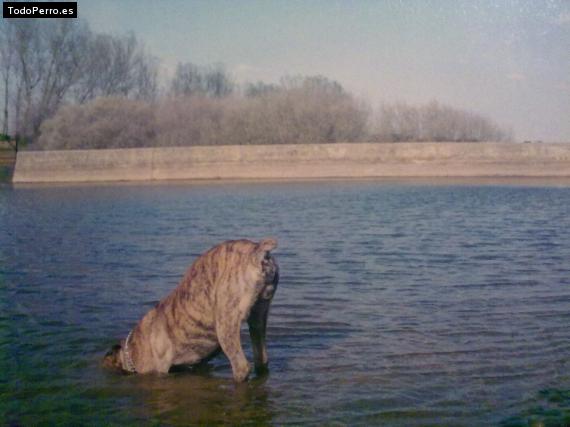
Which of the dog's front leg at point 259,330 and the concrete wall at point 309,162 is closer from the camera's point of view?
the dog's front leg at point 259,330

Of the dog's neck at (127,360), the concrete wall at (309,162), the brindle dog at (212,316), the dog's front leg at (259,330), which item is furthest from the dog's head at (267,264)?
the concrete wall at (309,162)

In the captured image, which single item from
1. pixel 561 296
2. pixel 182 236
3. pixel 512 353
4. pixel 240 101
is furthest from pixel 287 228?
pixel 240 101

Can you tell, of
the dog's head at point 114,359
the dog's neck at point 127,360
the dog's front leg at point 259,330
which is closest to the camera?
the dog's front leg at point 259,330

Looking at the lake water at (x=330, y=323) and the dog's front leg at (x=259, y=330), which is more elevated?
the dog's front leg at (x=259, y=330)

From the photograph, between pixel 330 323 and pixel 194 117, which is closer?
pixel 330 323

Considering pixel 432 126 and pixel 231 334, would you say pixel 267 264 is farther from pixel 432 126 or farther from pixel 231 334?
pixel 432 126

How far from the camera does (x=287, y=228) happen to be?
1931cm

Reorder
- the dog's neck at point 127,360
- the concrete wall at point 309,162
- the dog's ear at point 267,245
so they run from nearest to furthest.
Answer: the dog's ear at point 267,245, the dog's neck at point 127,360, the concrete wall at point 309,162

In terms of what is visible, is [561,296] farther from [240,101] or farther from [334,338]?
[240,101]

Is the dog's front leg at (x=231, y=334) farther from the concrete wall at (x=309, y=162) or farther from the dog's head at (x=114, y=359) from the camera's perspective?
the concrete wall at (x=309, y=162)

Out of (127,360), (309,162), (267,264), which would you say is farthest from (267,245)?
(309,162)

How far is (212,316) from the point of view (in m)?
6.30

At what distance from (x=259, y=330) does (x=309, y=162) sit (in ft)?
133

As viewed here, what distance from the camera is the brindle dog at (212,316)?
6.00 metres
